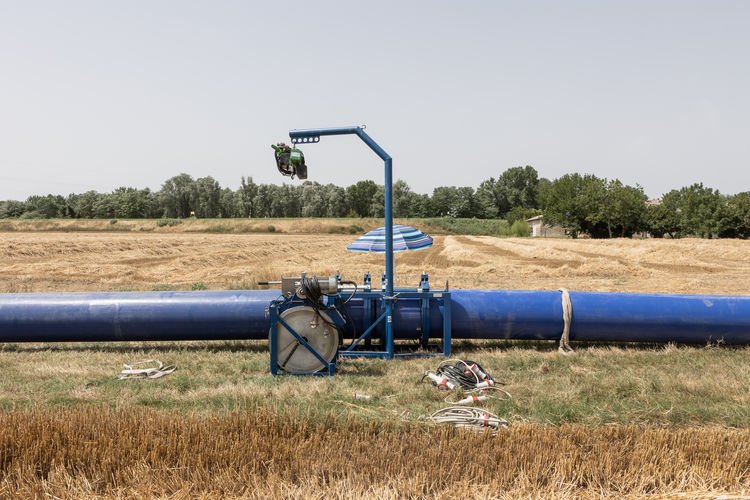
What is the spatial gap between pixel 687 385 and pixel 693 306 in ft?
6.87

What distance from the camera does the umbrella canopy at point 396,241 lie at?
392 inches

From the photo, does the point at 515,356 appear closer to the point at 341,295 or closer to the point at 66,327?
the point at 341,295

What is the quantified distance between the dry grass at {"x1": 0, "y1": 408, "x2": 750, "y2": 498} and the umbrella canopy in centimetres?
533

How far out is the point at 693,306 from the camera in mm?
7867

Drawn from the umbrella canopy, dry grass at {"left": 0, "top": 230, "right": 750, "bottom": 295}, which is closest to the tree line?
dry grass at {"left": 0, "top": 230, "right": 750, "bottom": 295}

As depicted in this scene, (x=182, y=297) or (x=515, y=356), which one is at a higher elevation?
(x=182, y=297)

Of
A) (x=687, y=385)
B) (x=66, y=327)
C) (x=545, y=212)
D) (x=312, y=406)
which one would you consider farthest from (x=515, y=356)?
(x=545, y=212)

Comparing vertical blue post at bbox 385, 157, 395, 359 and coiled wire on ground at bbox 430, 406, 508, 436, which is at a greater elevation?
vertical blue post at bbox 385, 157, 395, 359

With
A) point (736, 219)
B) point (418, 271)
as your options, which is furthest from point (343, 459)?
point (736, 219)

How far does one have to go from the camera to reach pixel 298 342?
22.5 feet

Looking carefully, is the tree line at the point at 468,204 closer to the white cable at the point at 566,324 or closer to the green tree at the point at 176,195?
the green tree at the point at 176,195

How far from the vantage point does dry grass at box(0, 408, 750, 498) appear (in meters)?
3.91

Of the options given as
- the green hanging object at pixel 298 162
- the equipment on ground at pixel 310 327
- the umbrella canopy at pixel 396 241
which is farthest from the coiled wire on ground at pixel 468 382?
the umbrella canopy at pixel 396 241

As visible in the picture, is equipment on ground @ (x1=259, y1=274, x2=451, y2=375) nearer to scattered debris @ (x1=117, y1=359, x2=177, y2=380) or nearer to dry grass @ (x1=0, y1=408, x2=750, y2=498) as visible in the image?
scattered debris @ (x1=117, y1=359, x2=177, y2=380)
